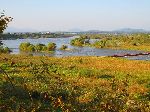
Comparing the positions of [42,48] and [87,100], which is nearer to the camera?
[87,100]

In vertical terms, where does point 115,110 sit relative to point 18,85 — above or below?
above

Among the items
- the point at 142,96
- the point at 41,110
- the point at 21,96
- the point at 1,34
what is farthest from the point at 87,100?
the point at 1,34

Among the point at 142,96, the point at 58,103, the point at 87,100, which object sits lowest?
the point at 142,96

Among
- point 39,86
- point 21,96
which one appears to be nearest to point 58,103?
point 21,96

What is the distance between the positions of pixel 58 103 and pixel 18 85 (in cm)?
896

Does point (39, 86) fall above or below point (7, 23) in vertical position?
below

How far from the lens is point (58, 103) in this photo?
4.53 metres

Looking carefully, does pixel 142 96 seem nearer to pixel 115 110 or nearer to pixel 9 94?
pixel 9 94

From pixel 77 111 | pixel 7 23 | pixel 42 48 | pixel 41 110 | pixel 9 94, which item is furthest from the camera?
pixel 42 48

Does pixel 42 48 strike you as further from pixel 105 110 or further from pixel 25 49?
pixel 105 110

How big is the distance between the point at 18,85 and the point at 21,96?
0.82 m

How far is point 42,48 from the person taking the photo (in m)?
93.1

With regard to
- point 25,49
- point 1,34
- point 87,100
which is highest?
point 1,34

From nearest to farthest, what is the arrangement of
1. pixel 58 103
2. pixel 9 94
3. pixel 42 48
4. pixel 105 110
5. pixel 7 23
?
pixel 58 103, pixel 105 110, pixel 7 23, pixel 9 94, pixel 42 48
